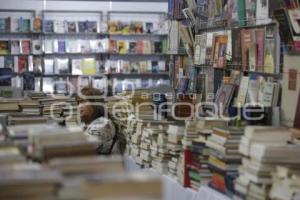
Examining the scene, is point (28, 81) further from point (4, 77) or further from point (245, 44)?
point (245, 44)

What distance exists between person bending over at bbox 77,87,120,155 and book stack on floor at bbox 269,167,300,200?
2.93 meters

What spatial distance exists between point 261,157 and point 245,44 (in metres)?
2.22

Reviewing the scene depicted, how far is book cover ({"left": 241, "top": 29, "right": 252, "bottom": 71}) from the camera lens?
529cm

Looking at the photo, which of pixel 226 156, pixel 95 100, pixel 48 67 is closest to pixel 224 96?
pixel 95 100

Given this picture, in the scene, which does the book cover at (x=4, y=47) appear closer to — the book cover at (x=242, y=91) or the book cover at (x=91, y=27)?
the book cover at (x=91, y=27)

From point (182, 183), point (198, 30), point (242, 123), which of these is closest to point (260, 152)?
point (242, 123)

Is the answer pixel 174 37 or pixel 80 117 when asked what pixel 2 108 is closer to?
pixel 80 117

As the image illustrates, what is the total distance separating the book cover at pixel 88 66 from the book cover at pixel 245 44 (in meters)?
7.29

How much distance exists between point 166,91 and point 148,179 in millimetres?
5482

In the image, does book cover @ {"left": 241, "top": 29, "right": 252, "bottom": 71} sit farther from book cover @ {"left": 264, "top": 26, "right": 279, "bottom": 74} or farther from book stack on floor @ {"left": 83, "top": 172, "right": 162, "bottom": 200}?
book stack on floor @ {"left": 83, "top": 172, "right": 162, "bottom": 200}

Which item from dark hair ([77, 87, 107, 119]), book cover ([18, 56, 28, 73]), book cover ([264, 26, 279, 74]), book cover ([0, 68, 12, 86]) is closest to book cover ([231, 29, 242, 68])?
book cover ([264, 26, 279, 74])

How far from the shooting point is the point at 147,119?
558 centimetres

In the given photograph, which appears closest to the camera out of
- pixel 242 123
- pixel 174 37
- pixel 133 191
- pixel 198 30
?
pixel 133 191

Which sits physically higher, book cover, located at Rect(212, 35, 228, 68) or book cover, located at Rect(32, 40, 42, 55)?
book cover, located at Rect(32, 40, 42, 55)
